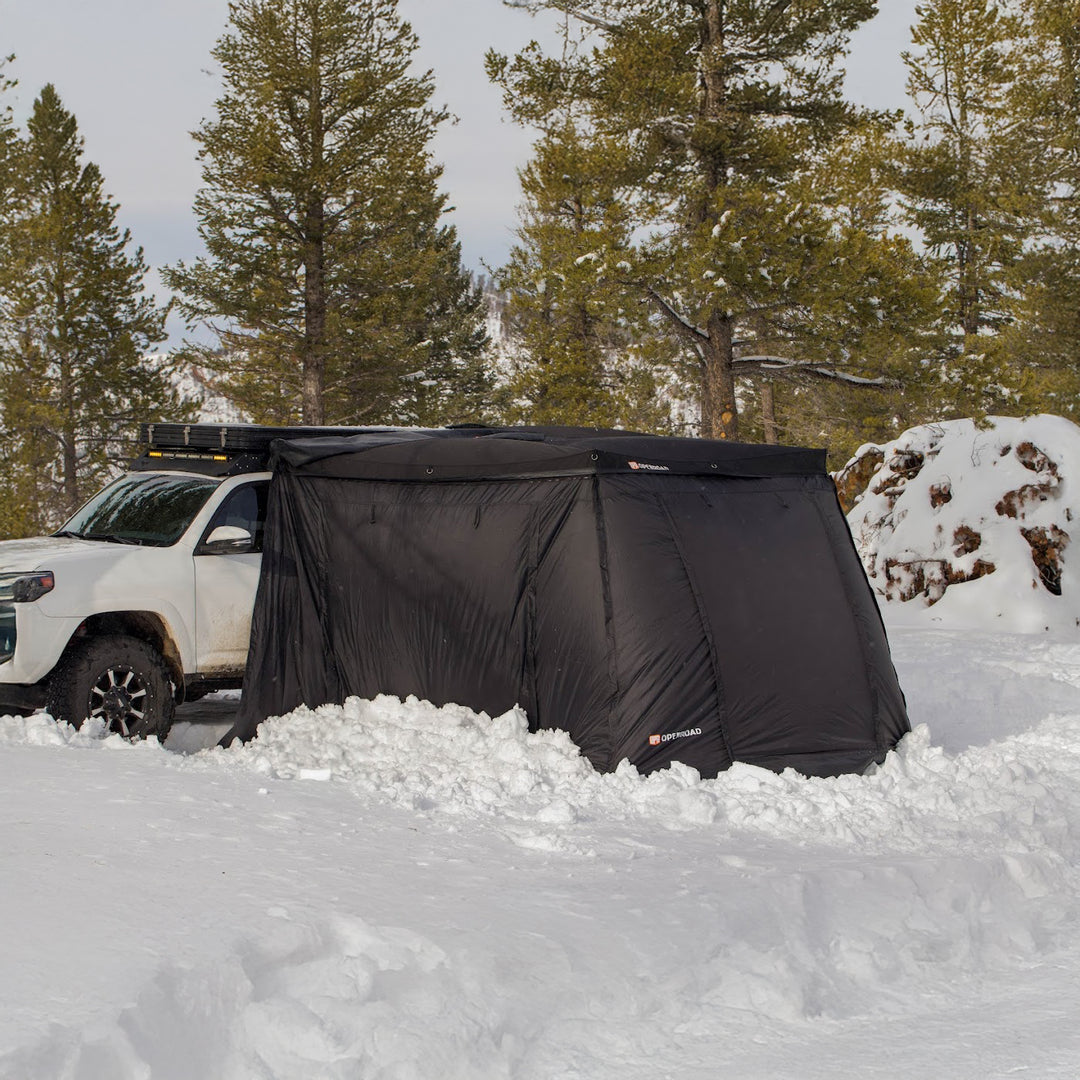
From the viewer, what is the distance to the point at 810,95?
19156 millimetres

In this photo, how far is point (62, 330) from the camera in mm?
25984

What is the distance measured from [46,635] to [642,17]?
15765 mm

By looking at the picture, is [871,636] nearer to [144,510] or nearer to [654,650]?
[654,650]

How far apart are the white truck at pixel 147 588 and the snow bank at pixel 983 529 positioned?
889 centimetres

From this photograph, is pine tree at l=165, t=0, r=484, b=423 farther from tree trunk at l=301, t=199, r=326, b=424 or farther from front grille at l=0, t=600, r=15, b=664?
front grille at l=0, t=600, r=15, b=664

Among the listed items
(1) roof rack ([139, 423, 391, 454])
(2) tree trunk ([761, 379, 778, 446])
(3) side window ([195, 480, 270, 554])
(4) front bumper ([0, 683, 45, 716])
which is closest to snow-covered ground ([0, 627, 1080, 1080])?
(4) front bumper ([0, 683, 45, 716])

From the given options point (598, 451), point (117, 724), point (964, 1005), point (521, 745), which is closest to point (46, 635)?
point (117, 724)

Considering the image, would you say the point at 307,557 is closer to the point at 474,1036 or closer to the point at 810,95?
the point at 474,1036

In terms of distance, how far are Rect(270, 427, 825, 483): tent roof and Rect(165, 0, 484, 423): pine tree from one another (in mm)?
15676

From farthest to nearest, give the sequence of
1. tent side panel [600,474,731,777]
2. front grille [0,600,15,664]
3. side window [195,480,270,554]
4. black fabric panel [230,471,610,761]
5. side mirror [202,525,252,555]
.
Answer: side window [195,480,270,554] → side mirror [202,525,252,555] → front grille [0,600,15,664] → black fabric panel [230,471,610,761] → tent side panel [600,474,731,777]

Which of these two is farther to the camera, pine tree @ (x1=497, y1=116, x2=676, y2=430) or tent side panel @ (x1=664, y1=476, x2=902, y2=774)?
pine tree @ (x1=497, y1=116, x2=676, y2=430)

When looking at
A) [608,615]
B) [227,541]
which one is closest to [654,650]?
[608,615]

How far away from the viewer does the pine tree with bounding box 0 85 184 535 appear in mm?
25344

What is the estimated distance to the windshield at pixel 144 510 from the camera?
320 inches
